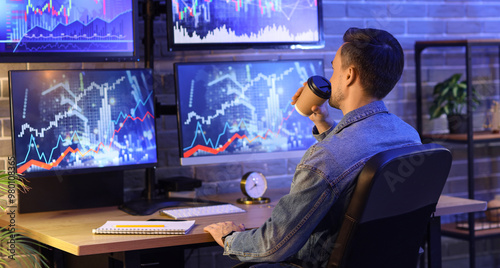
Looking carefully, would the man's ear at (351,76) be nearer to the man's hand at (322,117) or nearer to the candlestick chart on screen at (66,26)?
the man's hand at (322,117)

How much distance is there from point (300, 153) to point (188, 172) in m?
0.52

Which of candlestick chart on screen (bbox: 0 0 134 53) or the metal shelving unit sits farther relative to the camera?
the metal shelving unit

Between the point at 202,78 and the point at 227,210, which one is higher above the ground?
the point at 202,78

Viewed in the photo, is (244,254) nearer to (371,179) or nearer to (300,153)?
(371,179)

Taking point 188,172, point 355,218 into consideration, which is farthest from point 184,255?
point 355,218

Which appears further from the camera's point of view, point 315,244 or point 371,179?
point 315,244

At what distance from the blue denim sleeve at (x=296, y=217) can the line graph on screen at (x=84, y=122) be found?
885 millimetres

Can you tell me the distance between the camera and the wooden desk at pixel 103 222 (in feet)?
6.49

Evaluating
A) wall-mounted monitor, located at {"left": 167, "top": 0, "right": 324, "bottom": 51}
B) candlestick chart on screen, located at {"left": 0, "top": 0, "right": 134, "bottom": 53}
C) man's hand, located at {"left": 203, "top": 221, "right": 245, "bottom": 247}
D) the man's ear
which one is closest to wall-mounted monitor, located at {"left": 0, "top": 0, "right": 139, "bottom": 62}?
candlestick chart on screen, located at {"left": 0, "top": 0, "right": 134, "bottom": 53}

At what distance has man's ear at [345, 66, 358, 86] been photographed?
1929 mm

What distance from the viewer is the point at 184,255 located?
2.98 meters

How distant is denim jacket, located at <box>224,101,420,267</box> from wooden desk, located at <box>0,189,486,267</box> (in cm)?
29

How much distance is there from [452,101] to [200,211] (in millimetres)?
1524

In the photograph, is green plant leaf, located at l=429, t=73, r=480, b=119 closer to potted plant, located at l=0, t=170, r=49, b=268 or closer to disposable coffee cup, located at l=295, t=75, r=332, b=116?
disposable coffee cup, located at l=295, t=75, r=332, b=116
